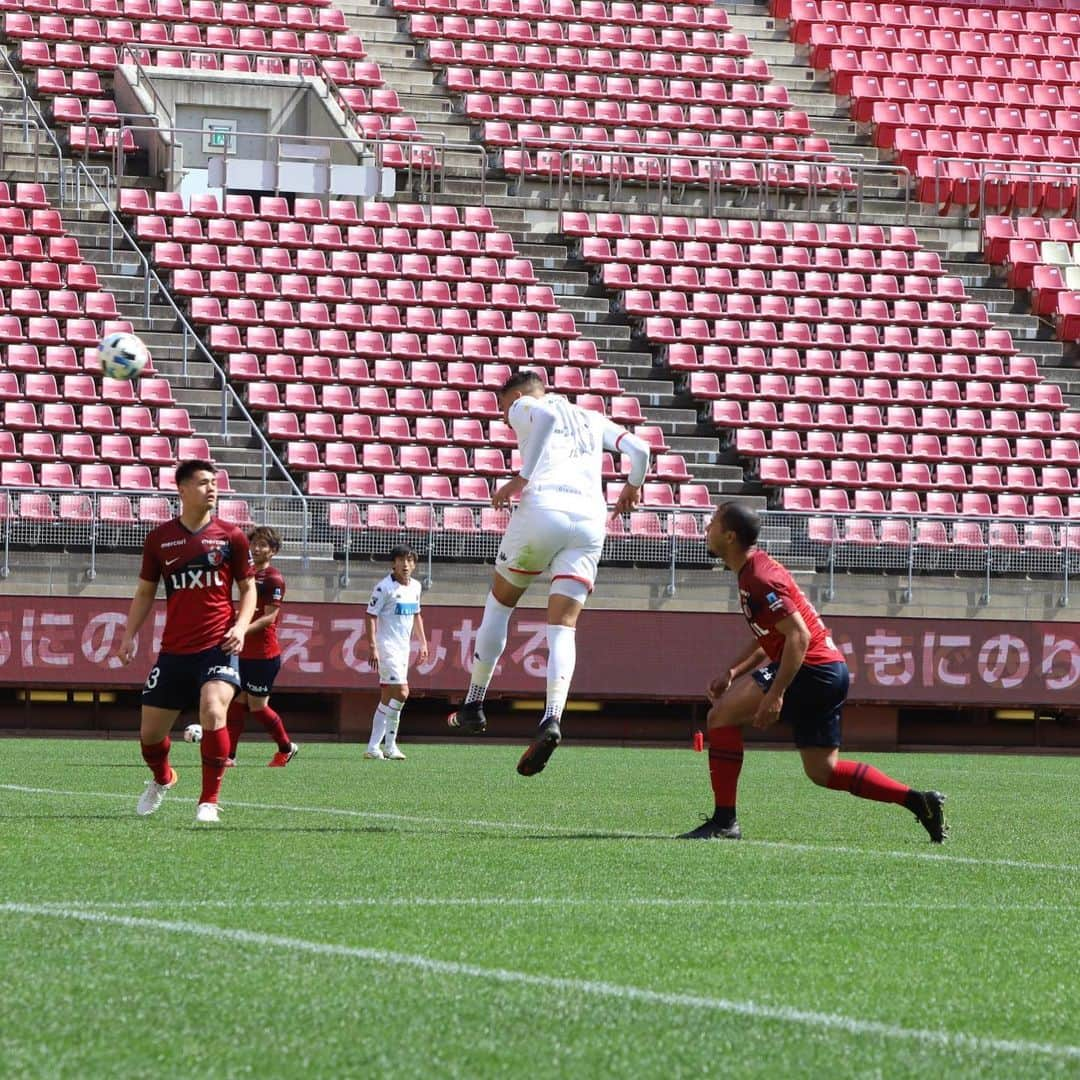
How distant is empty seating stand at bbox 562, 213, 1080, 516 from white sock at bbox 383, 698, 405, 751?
29.5ft

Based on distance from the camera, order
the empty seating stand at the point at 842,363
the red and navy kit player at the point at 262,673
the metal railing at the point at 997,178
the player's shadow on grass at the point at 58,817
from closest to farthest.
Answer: the player's shadow on grass at the point at 58,817 → the red and navy kit player at the point at 262,673 → the empty seating stand at the point at 842,363 → the metal railing at the point at 997,178

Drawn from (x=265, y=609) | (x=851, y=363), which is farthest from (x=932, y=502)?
(x=265, y=609)

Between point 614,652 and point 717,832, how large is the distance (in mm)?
13228

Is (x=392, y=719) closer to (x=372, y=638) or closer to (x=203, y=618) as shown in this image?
(x=372, y=638)

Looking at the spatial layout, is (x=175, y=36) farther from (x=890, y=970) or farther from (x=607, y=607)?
(x=890, y=970)

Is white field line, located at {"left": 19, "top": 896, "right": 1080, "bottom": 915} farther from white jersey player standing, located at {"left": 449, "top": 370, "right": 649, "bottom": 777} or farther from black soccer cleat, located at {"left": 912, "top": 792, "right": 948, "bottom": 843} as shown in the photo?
white jersey player standing, located at {"left": 449, "top": 370, "right": 649, "bottom": 777}

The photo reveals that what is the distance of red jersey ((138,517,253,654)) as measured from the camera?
10.3 metres

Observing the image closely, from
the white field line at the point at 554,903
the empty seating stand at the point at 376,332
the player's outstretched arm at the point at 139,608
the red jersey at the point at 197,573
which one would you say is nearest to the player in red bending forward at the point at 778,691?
the white field line at the point at 554,903

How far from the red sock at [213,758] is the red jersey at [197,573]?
1.42ft

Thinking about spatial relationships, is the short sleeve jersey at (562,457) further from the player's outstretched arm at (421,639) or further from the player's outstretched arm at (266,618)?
the player's outstretched arm at (421,639)

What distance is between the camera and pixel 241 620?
1027 cm

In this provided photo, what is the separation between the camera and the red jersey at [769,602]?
373 inches

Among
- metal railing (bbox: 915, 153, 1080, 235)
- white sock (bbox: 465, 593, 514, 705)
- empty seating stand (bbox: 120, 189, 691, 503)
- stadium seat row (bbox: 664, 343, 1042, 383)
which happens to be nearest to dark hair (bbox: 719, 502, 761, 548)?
white sock (bbox: 465, 593, 514, 705)

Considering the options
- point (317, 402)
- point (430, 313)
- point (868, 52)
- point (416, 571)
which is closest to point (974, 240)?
point (868, 52)
